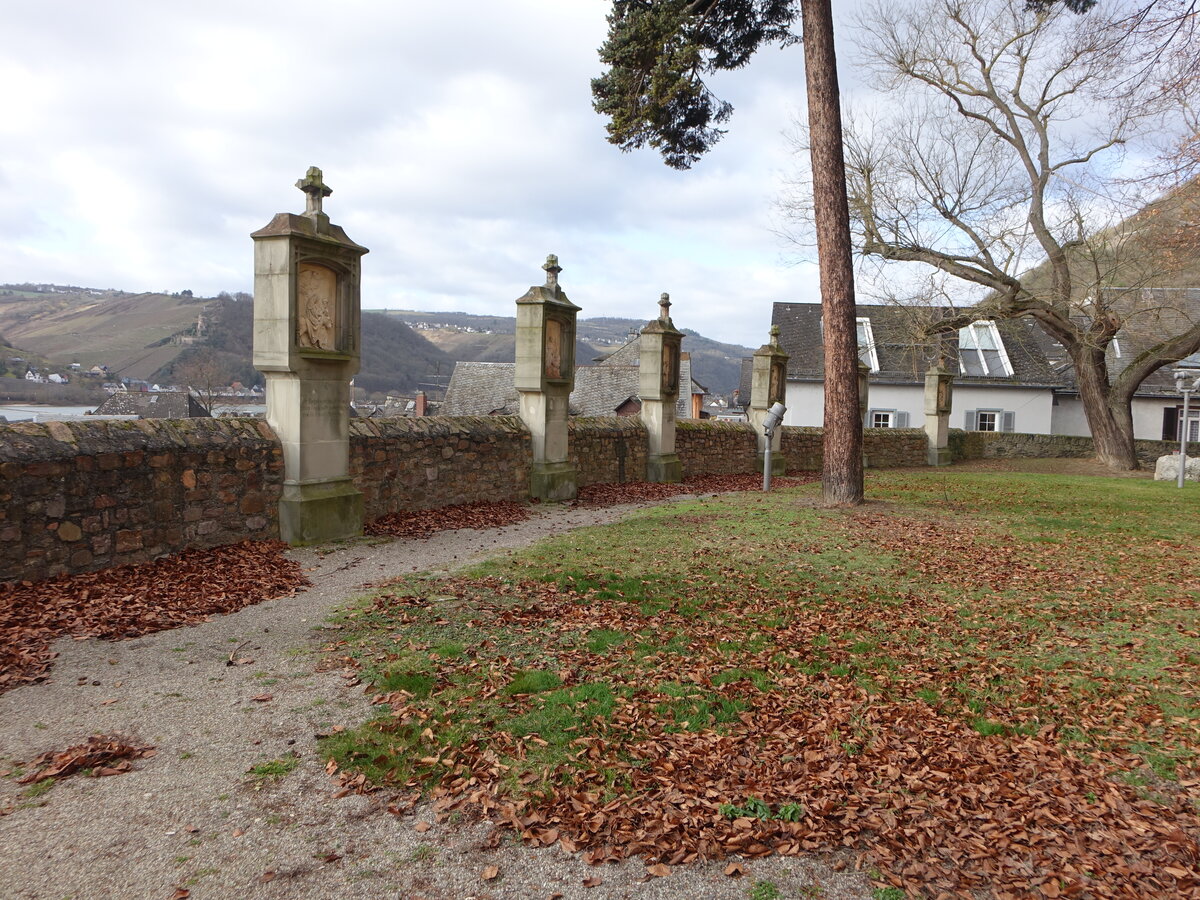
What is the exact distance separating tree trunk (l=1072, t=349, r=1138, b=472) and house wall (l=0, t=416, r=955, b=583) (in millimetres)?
18533

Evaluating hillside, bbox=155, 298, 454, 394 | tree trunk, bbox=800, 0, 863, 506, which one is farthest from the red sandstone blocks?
hillside, bbox=155, 298, 454, 394

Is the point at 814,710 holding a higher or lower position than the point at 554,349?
lower

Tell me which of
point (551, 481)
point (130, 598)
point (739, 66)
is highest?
point (739, 66)

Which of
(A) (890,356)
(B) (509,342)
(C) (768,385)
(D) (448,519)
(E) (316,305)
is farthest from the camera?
(B) (509,342)

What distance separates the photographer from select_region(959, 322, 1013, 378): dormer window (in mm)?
36094

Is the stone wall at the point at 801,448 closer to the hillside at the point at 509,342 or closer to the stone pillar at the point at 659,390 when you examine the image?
the stone pillar at the point at 659,390

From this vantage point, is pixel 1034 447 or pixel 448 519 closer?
pixel 448 519

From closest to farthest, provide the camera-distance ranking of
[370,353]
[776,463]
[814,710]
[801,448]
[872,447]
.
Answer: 1. [814,710]
2. [776,463]
3. [801,448]
4. [872,447]
5. [370,353]

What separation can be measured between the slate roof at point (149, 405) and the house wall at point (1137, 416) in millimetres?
34168

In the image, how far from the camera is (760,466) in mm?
20266

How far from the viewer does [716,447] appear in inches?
744

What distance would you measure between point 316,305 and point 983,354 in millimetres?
34395

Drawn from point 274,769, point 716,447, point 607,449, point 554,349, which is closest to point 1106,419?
point 716,447

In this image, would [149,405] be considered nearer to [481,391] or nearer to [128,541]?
[128,541]
